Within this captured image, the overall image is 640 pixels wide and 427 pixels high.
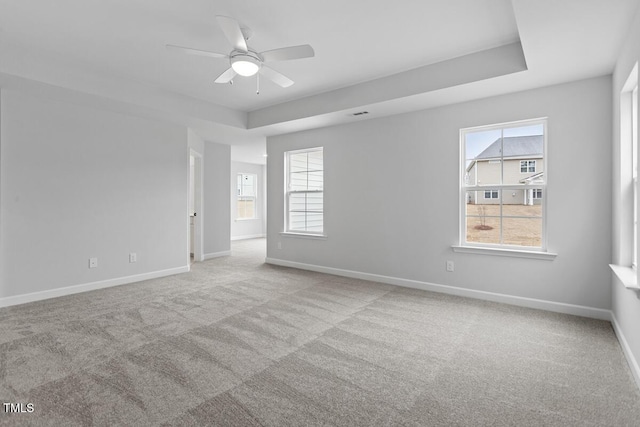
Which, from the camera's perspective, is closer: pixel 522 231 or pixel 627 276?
pixel 627 276

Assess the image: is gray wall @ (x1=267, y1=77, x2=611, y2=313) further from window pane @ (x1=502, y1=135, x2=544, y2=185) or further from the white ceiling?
the white ceiling

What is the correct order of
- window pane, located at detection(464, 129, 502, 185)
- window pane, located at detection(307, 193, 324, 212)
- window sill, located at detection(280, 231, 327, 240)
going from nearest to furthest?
1. window pane, located at detection(464, 129, 502, 185)
2. window sill, located at detection(280, 231, 327, 240)
3. window pane, located at detection(307, 193, 324, 212)

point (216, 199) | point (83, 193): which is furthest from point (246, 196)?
point (83, 193)

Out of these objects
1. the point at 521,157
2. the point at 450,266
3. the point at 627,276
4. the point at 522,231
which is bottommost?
the point at 450,266

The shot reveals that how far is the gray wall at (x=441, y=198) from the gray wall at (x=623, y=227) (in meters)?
0.20

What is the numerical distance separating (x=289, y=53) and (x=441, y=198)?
265 cm

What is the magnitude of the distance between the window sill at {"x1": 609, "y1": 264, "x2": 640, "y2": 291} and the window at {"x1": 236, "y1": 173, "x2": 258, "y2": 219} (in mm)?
8933

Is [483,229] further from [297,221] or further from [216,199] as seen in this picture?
[216,199]

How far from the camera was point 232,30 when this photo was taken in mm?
2457

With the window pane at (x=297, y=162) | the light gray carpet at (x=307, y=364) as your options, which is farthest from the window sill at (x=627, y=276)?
the window pane at (x=297, y=162)

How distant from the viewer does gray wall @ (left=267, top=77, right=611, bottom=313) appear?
331cm

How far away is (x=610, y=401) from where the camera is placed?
1.93 metres

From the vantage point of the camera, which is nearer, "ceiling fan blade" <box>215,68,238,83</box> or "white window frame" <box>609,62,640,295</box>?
"white window frame" <box>609,62,640,295</box>

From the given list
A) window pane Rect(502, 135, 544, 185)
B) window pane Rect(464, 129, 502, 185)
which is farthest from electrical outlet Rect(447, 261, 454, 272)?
window pane Rect(502, 135, 544, 185)
